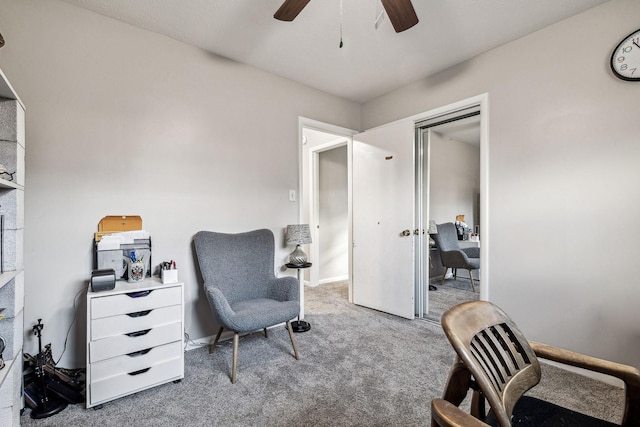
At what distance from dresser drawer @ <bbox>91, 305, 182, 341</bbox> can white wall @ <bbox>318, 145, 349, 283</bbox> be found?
9.60 feet

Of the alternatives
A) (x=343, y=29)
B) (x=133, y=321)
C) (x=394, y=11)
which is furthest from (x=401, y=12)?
(x=133, y=321)

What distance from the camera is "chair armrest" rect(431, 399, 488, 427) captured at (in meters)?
0.71

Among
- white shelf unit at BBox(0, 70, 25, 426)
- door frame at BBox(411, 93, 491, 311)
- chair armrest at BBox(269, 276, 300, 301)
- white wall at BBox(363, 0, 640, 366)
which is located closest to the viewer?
white shelf unit at BBox(0, 70, 25, 426)

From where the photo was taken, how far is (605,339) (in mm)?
1941

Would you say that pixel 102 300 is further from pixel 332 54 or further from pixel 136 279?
pixel 332 54

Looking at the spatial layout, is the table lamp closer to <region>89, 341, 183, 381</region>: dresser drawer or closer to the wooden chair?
<region>89, 341, 183, 381</region>: dresser drawer

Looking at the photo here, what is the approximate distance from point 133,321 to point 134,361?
242 millimetres

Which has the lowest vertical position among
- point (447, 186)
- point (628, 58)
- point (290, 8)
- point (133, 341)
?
point (133, 341)

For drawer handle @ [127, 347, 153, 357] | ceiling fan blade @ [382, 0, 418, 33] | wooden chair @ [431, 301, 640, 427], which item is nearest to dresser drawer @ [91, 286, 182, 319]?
drawer handle @ [127, 347, 153, 357]

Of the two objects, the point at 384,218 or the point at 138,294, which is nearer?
the point at 138,294

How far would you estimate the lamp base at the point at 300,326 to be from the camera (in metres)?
2.78

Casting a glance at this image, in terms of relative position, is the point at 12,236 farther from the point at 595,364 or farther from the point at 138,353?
the point at 595,364

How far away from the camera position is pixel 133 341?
175 cm

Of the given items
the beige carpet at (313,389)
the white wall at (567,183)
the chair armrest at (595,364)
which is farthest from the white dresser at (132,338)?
the white wall at (567,183)
